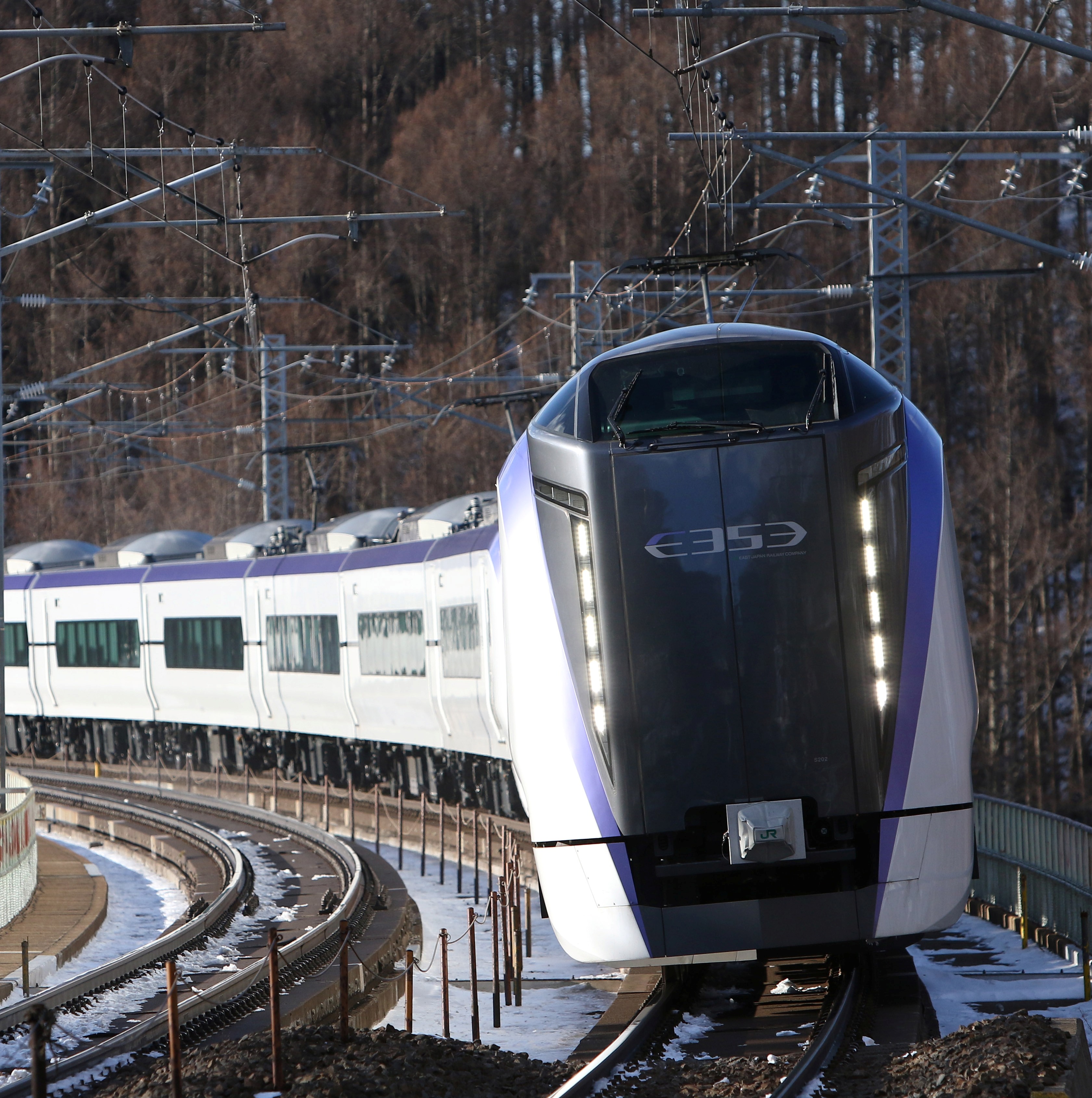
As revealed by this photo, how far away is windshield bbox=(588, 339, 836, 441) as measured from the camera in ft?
30.8

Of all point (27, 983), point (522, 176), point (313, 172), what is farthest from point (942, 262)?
point (27, 983)

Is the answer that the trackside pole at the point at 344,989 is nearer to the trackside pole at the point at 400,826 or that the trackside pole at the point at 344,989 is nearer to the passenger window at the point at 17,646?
the trackside pole at the point at 400,826

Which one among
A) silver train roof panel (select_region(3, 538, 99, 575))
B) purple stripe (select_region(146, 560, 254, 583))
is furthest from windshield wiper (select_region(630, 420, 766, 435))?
silver train roof panel (select_region(3, 538, 99, 575))

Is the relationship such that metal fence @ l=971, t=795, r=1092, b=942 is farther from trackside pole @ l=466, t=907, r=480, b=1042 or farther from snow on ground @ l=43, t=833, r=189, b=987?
snow on ground @ l=43, t=833, r=189, b=987

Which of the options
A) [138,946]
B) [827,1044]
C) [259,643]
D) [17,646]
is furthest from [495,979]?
[17,646]

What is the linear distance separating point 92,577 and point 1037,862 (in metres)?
25.8

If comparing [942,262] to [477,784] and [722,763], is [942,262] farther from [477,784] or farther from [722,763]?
[722,763]

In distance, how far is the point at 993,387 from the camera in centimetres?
4947

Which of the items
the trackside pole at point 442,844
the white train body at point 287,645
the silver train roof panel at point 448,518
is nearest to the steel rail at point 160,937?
the trackside pole at point 442,844

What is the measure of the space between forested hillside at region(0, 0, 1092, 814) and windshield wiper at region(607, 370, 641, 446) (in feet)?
108

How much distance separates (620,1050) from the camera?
9414mm

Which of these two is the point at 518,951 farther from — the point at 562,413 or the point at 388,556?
the point at 388,556

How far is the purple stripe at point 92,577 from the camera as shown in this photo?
36.1 m

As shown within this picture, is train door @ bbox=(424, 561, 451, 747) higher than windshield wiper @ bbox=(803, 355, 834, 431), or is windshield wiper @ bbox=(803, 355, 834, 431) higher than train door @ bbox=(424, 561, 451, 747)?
windshield wiper @ bbox=(803, 355, 834, 431)
